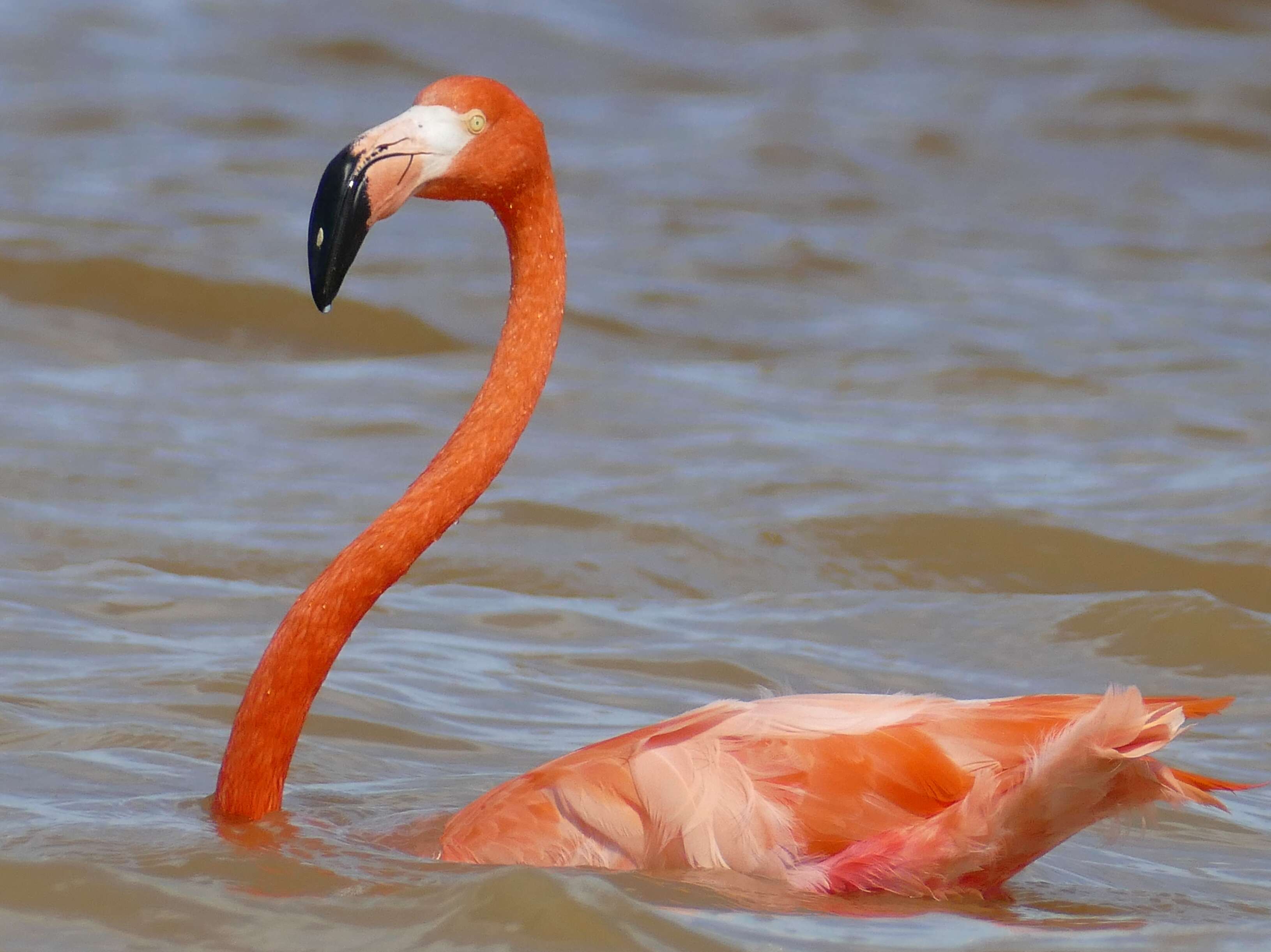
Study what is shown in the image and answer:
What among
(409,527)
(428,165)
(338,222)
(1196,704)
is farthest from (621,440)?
(1196,704)

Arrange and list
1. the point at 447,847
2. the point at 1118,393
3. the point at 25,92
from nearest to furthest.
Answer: the point at 447,847
the point at 1118,393
the point at 25,92

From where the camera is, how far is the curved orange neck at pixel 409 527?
4.00 meters

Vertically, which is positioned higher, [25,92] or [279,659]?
[25,92]

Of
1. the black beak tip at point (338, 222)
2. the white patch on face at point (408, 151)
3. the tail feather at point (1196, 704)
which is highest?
the white patch on face at point (408, 151)

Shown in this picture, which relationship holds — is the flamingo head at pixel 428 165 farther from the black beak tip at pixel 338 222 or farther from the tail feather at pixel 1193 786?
the tail feather at pixel 1193 786

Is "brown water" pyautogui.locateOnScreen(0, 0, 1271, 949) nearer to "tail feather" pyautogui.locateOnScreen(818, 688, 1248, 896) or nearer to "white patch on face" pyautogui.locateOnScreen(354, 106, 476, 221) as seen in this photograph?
"tail feather" pyautogui.locateOnScreen(818, 688, 1248, 896)

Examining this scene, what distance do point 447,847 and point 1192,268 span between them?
969 cm

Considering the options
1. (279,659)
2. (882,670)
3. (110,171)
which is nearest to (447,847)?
(279,659)

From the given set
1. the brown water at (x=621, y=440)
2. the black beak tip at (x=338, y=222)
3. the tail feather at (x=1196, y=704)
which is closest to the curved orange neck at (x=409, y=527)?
the brown water at (x=621, y=440)

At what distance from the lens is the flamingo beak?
3766 mm

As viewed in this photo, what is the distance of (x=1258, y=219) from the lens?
13.8m

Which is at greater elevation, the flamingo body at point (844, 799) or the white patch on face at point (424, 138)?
the white patch on face at point (424, 138)

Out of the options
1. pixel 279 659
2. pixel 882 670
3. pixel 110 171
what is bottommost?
pixel 882 670

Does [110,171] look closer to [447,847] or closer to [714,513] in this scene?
[714,513]
